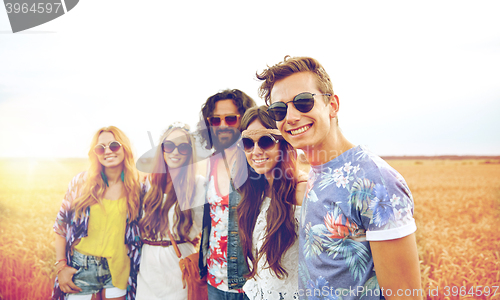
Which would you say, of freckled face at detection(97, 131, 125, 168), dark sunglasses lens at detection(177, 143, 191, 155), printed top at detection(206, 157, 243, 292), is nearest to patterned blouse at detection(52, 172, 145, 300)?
freckled face at detection(97, 131, 125, 168)

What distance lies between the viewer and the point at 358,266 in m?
1.80

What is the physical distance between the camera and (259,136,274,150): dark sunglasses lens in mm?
2674

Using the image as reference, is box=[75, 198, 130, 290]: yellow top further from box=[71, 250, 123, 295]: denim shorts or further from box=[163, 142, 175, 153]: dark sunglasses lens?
box=[163, 142, 175, 153]: dark sunglasses lens

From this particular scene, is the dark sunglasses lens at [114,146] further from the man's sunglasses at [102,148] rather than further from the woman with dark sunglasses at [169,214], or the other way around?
the woman with dark sunglasses at [169,214]

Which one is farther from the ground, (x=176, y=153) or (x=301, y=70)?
(x=301, y=70)

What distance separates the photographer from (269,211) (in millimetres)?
2650

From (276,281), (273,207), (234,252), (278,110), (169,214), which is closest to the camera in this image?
(278,110)

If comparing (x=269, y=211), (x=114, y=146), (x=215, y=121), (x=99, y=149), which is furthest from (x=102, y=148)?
(x=269, y=211)

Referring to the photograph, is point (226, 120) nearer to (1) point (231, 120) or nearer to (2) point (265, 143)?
(1) point (231, 120)

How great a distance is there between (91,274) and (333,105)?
12.5ft

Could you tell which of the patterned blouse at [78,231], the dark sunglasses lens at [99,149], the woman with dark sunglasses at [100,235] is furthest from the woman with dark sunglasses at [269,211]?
the dark sunglasses lens at [99,149]

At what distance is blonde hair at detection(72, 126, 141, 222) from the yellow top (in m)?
0.11

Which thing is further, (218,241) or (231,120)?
(231,120)

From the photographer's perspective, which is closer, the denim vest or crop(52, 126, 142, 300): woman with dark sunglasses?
the denim vest
